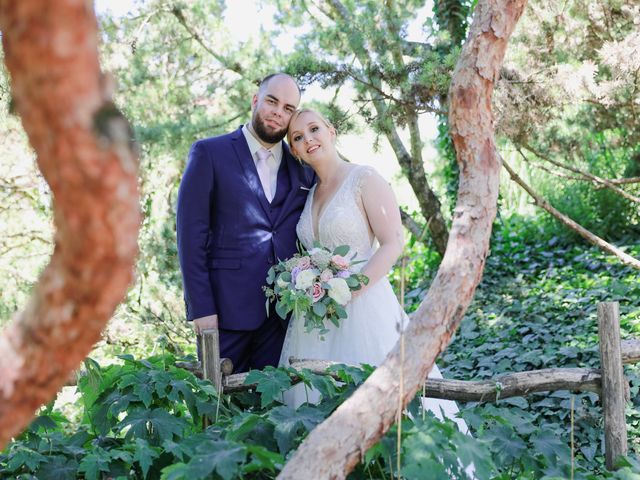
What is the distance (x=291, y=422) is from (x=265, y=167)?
1.81m

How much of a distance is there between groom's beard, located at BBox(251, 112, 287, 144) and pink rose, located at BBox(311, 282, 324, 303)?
0.92 meters

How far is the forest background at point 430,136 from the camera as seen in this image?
18.3 feet

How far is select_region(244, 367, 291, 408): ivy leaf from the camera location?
110 inches

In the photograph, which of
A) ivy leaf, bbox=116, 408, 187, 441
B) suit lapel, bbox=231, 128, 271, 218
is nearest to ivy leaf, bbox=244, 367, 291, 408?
ivy leaf, bbox=116, 408, 187, 441

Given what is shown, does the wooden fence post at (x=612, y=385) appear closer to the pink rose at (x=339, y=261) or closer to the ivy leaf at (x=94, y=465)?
the pink rose at (x=339, y=261)

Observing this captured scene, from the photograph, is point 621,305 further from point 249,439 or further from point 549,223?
point 249,439

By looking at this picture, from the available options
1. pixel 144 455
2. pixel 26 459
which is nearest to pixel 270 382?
pixel 144 455

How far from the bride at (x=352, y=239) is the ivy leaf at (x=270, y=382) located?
74cm

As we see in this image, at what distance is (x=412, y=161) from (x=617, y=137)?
7.39 ft

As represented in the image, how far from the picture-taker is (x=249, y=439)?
2.49 m

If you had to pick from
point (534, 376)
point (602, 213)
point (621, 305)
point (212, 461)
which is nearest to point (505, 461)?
point (534, 376)

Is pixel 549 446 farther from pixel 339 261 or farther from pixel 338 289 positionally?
pixel 339 261

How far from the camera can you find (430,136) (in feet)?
30.3

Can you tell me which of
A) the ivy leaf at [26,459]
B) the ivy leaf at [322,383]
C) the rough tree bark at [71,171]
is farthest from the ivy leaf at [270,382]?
the rough tree bark at [71,171]
